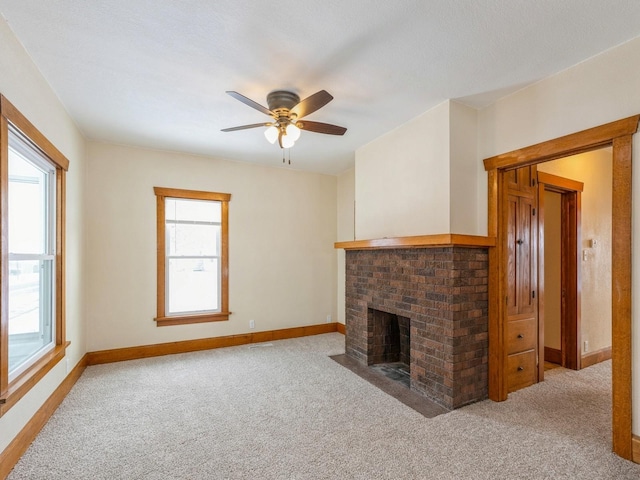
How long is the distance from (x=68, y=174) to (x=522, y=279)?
15.2 ft

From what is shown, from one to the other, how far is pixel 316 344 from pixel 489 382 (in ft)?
8.03

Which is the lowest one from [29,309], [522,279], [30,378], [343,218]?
[30,378]

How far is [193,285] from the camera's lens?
4672 millimetres

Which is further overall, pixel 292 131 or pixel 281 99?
pixel 281 99

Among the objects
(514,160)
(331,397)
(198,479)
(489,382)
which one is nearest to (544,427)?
(489,382)

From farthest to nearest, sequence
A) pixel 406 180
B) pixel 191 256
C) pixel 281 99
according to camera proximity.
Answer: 1. pixel 191 256
2. pixel 406 180
3. pixel 281 99

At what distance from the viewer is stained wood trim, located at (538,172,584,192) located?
3.56 m

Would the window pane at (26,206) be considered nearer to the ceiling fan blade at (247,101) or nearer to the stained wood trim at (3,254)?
the stained wood trim at (3,254)

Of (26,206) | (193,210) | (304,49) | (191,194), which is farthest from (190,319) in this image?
(304,49)

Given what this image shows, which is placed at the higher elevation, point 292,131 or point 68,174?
point 292,131

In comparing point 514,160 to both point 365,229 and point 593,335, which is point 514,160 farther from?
point 593,335

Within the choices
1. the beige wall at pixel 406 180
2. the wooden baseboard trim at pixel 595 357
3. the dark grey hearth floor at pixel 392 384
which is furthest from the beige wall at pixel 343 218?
the wooden baseboard trim at pixel 595 357

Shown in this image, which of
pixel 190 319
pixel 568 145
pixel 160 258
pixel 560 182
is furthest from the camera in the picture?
pixel 190 319

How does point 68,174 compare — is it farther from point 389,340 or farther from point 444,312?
point 389,340
